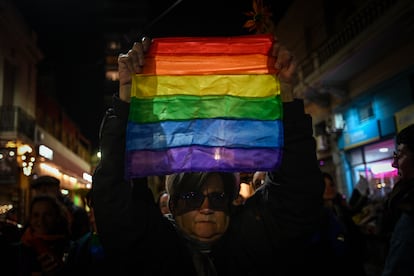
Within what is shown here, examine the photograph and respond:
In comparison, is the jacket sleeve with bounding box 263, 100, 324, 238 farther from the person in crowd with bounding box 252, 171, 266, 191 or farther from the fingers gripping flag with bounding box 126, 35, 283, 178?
the person in crowd with bounding box 252, 171, 266, 191

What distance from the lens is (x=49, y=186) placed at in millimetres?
4836

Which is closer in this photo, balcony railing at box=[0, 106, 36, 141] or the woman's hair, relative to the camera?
the woman's hair

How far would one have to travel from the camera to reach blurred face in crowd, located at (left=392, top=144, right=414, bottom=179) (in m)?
2.82

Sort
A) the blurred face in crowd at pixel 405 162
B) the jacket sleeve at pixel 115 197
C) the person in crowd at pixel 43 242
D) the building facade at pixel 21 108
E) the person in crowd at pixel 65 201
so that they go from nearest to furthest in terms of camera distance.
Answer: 1. the jacket sleeve at pixel 115 197
2. the blurred face in crowd at pixel 405 162
3. the person in crowd at pixel 43 242
4. the person in crowd at pixel 65 201
5. the building facade at pixel 21 108

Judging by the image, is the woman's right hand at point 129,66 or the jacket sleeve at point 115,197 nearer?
the jacket sleeve at point 115,197

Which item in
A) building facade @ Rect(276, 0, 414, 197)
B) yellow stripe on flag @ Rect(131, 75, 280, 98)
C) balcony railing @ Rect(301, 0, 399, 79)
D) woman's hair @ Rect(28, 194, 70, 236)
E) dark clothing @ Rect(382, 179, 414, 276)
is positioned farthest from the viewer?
balcony railing @ Rect(301, 0, 399, 79)

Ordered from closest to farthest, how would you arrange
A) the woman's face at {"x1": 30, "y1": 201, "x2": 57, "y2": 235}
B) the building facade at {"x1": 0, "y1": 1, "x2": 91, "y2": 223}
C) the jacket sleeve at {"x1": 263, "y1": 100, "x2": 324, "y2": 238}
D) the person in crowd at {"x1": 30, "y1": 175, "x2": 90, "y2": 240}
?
the jacket sleeve at {"x1": 263, "y1": 100, "x2": 324, "y2": 238} → the woman's face at {"x1": 30, "y1": 201, "x2": 57, "y2": 235} → the person in crowd at {"x1": 30, "y1": 175, "x2": 90, "y2": 240} → the building facade at {"x1": 0, "y1": 1, "x2": 91, "y2": 223}

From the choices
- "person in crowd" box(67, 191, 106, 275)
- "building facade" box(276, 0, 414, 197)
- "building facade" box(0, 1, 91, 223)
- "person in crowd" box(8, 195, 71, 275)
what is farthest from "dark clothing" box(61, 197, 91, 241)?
"building facade" box(0, 1, 91, 223)

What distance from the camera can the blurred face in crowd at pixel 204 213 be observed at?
1.88 meters

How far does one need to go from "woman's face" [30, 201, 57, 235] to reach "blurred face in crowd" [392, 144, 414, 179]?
315 centimetres

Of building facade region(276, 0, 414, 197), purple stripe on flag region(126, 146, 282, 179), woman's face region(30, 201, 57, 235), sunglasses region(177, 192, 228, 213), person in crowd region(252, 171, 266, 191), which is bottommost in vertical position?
woman's face region(30, 201, 57, 235)

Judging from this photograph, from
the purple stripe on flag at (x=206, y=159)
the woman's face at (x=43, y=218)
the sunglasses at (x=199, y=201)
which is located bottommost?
the woman's face at (x=43, y=218)

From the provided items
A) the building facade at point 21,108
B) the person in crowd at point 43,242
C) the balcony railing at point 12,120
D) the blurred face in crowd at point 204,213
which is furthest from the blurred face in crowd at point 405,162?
the balcony railing at point 12,120

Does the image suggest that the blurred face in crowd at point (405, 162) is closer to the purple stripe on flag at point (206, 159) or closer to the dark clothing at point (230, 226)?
the dark clothing at point (230, 226)
